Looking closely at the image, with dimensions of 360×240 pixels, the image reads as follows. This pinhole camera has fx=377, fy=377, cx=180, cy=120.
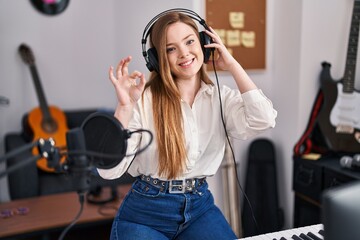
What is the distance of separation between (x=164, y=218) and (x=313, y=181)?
1.17 meters

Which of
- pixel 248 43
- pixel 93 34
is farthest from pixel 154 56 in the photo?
pixel 93 34

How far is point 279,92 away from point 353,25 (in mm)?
562

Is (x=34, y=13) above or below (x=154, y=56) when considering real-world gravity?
above

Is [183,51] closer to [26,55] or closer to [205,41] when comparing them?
[205,41]

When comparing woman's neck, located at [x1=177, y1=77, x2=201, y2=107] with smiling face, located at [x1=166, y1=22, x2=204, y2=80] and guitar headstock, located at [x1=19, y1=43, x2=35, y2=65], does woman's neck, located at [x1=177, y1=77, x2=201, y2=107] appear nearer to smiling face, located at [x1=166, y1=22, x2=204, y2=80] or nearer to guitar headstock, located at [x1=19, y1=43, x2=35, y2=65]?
smiling face, located at [x1=166, y1=22, x2=204, y2=80]

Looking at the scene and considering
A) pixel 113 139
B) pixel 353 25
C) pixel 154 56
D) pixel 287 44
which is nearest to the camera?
pixel 113 139

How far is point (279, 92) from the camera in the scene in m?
2.31

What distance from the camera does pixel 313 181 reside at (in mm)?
2016

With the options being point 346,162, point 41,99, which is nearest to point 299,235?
point 346,162

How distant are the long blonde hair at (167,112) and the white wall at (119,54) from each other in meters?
0.78

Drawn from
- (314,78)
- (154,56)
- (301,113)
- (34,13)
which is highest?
(34,13)

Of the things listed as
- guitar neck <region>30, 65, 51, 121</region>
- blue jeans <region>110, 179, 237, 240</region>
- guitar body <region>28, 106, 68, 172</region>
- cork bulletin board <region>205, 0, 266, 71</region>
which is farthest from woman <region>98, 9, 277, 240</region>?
guitar neck <region>30, 65, 51, 121</region>

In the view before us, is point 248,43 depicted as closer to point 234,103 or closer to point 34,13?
point 234,103

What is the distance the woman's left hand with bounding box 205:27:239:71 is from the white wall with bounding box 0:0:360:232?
0.78m
